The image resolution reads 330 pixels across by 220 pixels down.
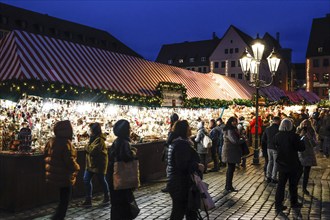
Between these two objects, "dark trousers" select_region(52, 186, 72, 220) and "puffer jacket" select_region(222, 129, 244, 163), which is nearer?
"dark trousers" select_region(52, 186, 72, 220)

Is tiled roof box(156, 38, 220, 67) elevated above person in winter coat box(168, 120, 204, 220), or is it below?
above

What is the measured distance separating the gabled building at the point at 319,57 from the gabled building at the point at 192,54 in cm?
1529

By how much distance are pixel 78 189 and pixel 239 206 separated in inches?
143

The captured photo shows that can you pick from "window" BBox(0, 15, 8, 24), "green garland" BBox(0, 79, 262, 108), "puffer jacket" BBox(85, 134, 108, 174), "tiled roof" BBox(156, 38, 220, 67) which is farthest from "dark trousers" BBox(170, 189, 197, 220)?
"tiled roof" BBox(156, 38, 220, 67)

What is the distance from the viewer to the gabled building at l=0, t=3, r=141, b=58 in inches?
2034

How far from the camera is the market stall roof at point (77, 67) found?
448 inches

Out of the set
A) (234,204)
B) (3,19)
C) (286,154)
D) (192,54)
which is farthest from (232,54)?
(286,154)

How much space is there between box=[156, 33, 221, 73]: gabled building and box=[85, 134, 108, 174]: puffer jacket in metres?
65.8

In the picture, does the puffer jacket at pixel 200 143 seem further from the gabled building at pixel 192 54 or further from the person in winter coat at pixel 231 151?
the gabled building at pixel 192 54

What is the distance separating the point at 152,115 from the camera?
16.6 metres

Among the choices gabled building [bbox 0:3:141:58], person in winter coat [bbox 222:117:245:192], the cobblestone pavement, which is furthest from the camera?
gabled building [bbox 0:3:141:58]

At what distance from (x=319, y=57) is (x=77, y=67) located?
198 ft

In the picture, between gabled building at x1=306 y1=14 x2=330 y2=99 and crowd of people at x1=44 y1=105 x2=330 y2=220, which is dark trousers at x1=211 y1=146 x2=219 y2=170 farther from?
gabled building at x1=306 y1=14 x2=330 y2=99

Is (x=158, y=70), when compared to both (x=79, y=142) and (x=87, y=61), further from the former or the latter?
(x=79, y=142)
